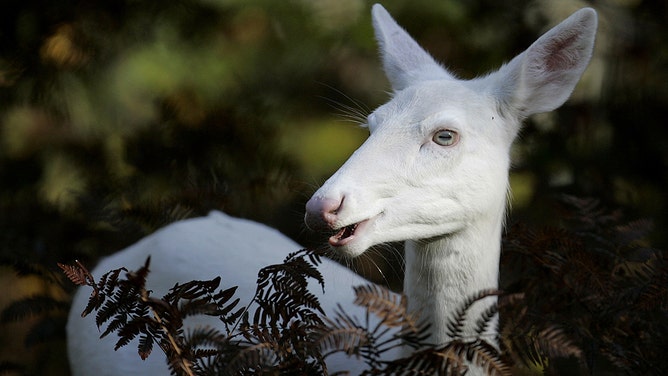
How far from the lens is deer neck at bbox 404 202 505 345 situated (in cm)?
276

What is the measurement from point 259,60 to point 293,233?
1605mm

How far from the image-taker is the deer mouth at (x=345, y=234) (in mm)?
2514

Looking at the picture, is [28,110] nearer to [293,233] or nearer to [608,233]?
[293,233]

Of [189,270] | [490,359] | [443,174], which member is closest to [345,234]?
[443,174]

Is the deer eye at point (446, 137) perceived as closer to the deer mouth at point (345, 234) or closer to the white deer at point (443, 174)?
the white deer at point (443, 174)

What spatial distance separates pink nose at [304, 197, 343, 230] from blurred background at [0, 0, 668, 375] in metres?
2.71

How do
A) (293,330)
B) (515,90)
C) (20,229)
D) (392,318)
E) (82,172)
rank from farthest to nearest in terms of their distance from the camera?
(82,172)
(20,229)
(515,90)
(293,330)
(392,318)

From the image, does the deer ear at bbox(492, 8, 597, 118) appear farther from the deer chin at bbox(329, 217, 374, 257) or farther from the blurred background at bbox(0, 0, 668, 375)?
the blurred background at bbox(0, 0, 668, 375)

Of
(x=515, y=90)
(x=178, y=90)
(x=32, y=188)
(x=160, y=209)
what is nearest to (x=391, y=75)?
(x=515, y=90)

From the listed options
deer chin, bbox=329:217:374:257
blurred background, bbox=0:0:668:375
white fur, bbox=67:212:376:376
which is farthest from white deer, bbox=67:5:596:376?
blurred background, bbox=0:0:668:375

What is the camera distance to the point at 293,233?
225 inches

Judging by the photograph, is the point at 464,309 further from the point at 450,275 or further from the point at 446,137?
the point at 446,137

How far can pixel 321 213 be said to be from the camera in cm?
241

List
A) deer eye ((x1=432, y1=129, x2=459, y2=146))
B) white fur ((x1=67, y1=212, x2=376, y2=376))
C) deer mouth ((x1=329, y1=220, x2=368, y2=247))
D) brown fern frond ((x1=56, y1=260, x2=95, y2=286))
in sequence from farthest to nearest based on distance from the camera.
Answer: white fur ((x1=67, y1=212, x2=376, y2=376)) < deer eye ((x1=432, y1=129, x2=459, y2=146)) < deer mouth ((x1=329, y1=220, x2=368, y2=247)) < brown fern frond ((x1=56, y1=260, x2=95, y2=286))
